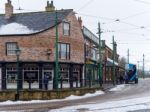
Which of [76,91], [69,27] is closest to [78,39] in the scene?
[69,27]

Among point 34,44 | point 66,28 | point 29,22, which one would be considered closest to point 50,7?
point 66,28

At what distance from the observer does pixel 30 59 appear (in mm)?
50344

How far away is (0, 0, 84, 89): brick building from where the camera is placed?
50.0m

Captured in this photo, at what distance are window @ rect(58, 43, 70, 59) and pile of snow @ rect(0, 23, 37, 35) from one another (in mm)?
3826

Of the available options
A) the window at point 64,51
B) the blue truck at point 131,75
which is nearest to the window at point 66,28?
the window at point 64,51

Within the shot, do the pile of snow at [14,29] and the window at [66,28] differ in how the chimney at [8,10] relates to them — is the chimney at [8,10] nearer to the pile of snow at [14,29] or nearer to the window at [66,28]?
the pile of snow at [14,29]

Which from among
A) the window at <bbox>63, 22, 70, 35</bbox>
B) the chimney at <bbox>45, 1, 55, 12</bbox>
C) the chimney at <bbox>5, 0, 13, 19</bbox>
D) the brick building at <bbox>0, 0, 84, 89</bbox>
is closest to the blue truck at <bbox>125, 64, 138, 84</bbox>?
the brick building at <bbox>0, 0, 84, 89</bbox>

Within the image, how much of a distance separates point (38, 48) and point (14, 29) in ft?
11.8

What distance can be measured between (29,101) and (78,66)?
18419 millimetres

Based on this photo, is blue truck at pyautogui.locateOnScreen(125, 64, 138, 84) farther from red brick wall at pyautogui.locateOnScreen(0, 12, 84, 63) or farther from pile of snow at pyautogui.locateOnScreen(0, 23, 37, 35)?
pile of snow at pyautogui.locateOnScreen(0, 23, 37, 35)

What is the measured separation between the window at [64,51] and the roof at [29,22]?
8.81ft

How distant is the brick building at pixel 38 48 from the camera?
50.0 m

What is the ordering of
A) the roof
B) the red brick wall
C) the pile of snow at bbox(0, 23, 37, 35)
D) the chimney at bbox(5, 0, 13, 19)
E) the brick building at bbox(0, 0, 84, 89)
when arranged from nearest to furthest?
the brick building at bbox(0, 0, 84, 89)
the red brick wall
the pile of snow at bbox(0, 23, 37, 35)
the roof
the chimney at bbox(5, 0, 13, 19)

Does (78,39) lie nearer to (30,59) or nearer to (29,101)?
(30,59)
